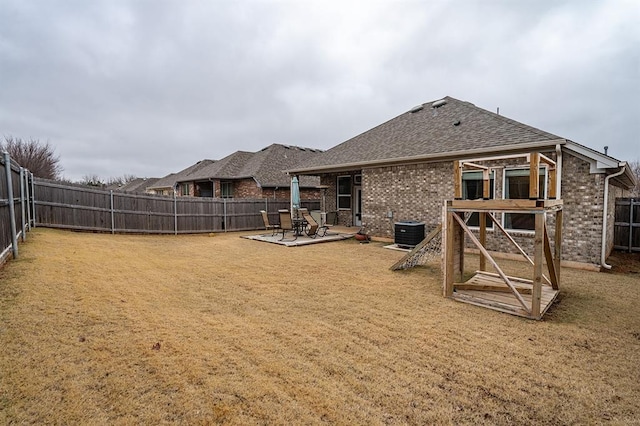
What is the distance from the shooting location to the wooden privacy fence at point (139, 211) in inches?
401

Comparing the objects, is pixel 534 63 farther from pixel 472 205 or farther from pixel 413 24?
pixel 472 205

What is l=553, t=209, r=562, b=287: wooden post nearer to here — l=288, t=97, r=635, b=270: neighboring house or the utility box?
l=288, t=97, r=635, b=270: neighboring house

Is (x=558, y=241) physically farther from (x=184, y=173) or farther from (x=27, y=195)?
(x=184, y=173)

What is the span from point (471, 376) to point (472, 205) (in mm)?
2937

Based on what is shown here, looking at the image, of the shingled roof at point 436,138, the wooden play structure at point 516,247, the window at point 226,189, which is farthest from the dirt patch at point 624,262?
the window at point 226,189

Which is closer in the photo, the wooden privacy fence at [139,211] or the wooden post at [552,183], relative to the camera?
the wooden post at [552,183]

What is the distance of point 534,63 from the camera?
14.9 m

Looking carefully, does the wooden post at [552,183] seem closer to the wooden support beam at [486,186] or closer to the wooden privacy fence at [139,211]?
the wooden support beam at [486,186]

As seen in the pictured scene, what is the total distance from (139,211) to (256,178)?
25.5ft

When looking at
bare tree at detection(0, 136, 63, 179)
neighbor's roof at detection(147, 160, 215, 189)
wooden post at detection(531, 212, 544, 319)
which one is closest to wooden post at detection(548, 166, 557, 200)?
wooden post at detection(531, 212, 544, 319)

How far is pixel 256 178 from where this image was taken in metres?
19.4

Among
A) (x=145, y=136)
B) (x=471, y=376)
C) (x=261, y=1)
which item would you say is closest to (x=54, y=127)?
(x=145, y=136)

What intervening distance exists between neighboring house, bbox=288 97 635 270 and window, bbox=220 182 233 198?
28.6 ft

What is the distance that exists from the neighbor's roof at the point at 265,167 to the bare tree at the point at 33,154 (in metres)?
12.5
